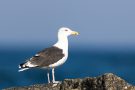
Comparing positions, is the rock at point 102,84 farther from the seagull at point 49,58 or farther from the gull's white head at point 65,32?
the gull's white head at point 65,32

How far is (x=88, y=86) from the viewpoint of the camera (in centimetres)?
1450

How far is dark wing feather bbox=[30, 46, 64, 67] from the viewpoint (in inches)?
814

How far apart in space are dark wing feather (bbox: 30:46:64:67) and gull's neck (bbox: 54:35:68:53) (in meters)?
0.34

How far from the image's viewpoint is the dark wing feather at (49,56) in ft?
67.9

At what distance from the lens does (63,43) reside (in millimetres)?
21828

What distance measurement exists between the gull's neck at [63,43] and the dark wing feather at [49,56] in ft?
1.13

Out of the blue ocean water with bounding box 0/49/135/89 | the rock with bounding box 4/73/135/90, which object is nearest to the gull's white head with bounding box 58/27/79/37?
the blue ocean water with bounding box 0/49/135/89

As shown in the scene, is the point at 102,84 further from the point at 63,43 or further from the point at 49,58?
the point at 63,43

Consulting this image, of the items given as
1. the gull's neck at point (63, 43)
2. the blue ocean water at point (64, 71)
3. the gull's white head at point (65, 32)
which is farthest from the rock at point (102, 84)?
the blue ocean water at point (64, 71)

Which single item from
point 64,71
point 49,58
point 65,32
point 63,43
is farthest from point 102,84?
point 64,71

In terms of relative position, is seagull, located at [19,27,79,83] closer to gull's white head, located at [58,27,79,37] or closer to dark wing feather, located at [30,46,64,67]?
dark wing feather, located at [30,46,64,67]

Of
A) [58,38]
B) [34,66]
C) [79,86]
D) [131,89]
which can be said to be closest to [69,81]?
[79,86]

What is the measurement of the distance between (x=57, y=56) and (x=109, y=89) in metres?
6.98

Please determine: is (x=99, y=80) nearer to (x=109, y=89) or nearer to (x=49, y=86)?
(x=109, y=89)
